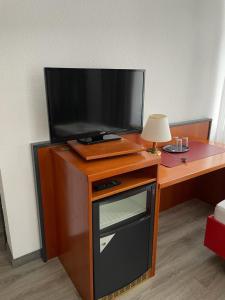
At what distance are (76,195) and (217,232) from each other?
1.11m

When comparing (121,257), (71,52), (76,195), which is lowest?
(121,257)

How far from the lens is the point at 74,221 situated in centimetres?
146

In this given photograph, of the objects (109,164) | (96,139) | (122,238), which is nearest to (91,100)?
(96,139)

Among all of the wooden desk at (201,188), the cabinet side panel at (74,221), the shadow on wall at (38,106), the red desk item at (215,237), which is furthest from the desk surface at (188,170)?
the shadow on wall at (38,106)

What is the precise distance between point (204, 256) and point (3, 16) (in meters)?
2.15

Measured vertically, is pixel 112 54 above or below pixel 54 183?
above

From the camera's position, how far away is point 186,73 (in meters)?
2.26

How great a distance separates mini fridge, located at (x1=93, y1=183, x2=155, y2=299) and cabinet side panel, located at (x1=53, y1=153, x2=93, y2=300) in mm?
66

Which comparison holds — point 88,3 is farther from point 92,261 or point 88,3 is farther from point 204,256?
point 204,256

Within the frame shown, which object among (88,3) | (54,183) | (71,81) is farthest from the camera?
(54,183)

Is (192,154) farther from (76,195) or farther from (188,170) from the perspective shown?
(76,195)

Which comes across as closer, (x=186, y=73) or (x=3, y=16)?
(x=3, y=16)

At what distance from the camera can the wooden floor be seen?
157 centimetres

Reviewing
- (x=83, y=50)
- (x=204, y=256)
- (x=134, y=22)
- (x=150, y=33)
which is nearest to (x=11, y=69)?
(x=83, y=50)
